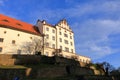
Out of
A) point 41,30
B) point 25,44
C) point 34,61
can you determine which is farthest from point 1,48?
point 41,30

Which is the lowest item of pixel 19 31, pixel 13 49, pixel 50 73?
pixel 50 73

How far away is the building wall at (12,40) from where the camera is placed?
52750 mm

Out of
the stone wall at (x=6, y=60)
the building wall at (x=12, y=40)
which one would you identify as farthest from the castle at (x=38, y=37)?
the stone wall at (x=6, y=60)

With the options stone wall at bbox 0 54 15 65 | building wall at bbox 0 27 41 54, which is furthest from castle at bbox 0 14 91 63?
stone wall at bbox 0 54 15 65

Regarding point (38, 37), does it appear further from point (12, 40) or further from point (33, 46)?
point (12, 40)

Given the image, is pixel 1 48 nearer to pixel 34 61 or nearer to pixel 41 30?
pixel 34 61

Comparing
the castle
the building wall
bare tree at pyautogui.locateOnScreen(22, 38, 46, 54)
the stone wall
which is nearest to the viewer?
the stone wall

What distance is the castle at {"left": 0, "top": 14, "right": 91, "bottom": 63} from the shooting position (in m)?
54.1

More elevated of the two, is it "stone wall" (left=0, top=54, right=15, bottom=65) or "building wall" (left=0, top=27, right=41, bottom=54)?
"building wall" (left=0, top=27, right=41, bottom=54)

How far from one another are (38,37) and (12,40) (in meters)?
9.54

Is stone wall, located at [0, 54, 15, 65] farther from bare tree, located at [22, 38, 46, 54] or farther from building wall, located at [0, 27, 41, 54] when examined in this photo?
bare tree, located at [22, 38, 46, 54]

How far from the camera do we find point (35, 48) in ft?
188

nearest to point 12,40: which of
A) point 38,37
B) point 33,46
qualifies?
point 33,46

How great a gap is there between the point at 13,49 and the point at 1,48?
11.6ft
